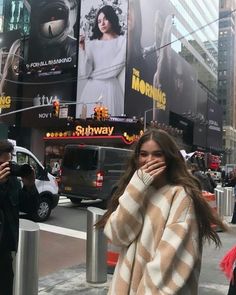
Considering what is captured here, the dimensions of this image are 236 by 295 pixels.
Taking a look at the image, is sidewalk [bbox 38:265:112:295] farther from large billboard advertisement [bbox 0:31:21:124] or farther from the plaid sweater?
large billboard advertisement [bbox 0:31:21:124]

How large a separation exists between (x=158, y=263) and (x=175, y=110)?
64319 millimetres

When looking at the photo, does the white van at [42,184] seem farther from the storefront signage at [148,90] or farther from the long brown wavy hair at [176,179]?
the storefront signage at [148,90]

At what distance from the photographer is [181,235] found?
2150mm

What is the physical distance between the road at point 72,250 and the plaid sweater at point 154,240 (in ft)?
10.3

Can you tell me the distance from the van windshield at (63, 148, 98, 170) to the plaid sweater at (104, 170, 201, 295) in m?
14.2

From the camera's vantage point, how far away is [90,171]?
16.4 metres

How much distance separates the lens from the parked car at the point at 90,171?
643 inches

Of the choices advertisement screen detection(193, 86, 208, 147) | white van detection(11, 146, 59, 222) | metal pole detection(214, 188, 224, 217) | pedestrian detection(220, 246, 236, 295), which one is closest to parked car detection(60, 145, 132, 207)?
white van detection(11, 146, 59, 222)

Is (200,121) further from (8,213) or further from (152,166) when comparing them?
(152,166)

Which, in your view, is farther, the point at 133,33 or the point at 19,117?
the point at 19,117

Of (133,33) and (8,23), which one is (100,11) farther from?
(8,23)

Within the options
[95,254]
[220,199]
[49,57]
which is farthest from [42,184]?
[49,57]

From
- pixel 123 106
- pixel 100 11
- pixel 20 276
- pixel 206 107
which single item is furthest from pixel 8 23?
pixel 20 276

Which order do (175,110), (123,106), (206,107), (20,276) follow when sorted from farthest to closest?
(206,107) < (175,110) < (123,106) < (20,276)
